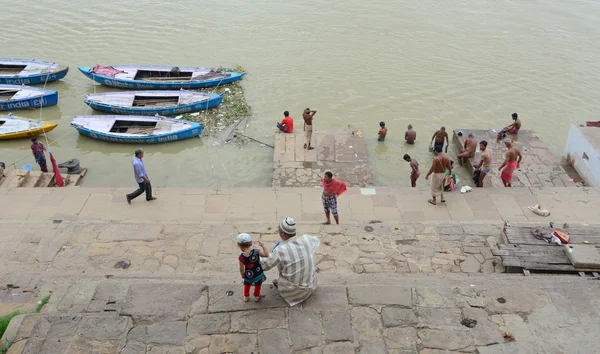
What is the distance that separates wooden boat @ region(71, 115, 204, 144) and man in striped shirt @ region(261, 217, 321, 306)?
9.61 metres

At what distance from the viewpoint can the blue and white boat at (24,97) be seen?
53.2 feet

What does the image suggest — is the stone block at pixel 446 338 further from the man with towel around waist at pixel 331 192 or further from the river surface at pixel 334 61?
the river surface at pixel 334 61

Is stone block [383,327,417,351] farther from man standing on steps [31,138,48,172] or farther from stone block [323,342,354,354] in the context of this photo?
man standing on steps [31,138,48,172]

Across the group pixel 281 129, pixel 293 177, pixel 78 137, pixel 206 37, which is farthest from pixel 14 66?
pixel 293 177

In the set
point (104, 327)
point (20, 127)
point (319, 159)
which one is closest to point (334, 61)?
point (319, 159)

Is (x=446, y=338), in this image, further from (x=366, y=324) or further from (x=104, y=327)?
(x=104, y=327)

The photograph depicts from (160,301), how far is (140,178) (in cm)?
451

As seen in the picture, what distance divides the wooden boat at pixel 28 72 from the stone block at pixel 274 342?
637 inches

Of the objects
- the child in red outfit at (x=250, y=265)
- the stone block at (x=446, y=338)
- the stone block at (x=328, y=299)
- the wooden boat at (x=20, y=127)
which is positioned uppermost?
the child in red outfit at (x=250, y=265)

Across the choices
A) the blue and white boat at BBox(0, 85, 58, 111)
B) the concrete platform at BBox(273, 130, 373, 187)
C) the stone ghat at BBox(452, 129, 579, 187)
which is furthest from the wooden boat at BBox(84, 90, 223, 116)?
the stone ghat at BBox(452, 129, 579, 187)

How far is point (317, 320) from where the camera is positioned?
603 centimetres

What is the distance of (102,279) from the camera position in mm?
7160

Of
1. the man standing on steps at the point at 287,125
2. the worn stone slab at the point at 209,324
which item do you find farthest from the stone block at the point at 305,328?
the man standing on steps at the point at 287,125

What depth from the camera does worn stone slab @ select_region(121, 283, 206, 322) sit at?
614cm
